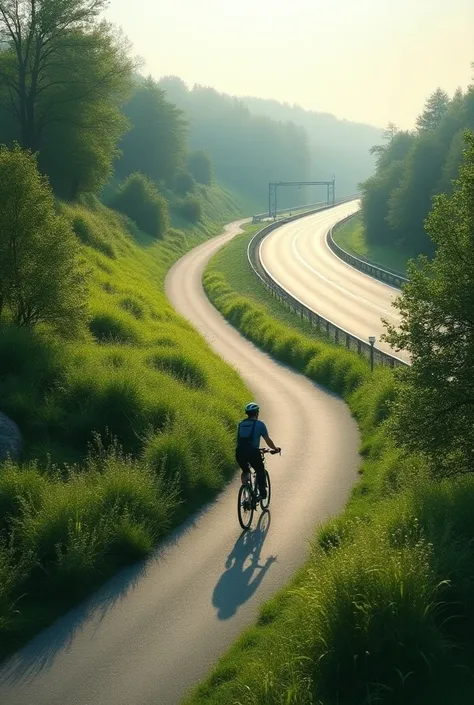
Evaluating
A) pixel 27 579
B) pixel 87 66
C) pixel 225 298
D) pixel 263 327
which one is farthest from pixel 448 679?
pixel 87 66

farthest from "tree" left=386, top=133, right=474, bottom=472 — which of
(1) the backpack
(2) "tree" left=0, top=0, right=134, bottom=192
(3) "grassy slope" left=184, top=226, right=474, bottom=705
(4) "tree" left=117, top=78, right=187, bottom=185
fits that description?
(4) "tree" left=117, top=78, right=187, bottom=185

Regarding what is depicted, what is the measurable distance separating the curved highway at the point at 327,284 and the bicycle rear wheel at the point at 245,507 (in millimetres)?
18025

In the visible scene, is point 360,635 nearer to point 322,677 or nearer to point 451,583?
point 322,677

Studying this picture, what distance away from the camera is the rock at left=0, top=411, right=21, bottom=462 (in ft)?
50.9

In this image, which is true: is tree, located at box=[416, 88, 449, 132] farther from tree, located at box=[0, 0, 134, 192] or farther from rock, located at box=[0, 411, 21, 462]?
rock, located at box=[0, 411, 21, 462]

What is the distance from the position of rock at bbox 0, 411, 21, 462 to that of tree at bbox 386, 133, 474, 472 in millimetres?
7876

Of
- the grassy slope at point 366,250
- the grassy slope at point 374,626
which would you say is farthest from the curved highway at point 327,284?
the grassy slope at point 374,626

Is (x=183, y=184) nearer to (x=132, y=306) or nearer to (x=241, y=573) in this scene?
(x=132, y=306)

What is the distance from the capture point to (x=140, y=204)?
235ft

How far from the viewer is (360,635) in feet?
27.1

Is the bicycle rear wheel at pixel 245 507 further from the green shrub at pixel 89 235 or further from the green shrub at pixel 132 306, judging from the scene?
the green shrub at pixel 89 235

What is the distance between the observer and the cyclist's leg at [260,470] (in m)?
14.0

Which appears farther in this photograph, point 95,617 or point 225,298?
point 225,298

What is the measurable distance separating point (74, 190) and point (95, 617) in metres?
44.2
